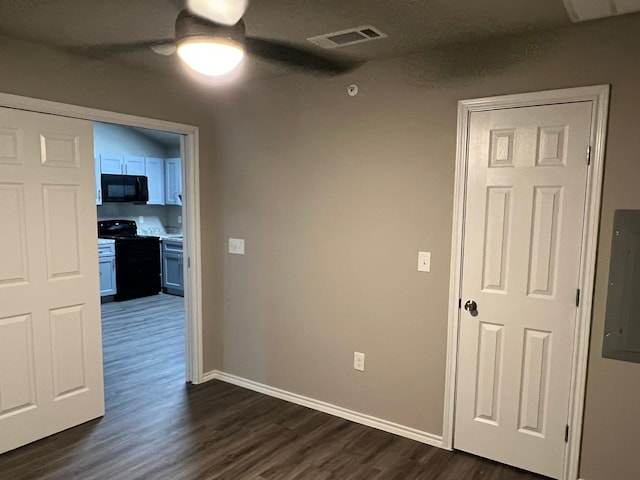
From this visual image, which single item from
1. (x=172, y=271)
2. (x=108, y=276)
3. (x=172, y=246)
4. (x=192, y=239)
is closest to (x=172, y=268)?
(x=172, y=271)

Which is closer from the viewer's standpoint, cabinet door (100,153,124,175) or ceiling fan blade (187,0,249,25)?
ceiling fan blade (187,0,249,25)

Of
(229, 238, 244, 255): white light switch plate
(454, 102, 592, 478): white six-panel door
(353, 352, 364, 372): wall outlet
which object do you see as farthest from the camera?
(229, 238, 244, 255): white light switch plate

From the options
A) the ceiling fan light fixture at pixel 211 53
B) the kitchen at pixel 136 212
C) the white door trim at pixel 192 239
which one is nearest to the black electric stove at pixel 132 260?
the kitchen at pixel 136 212

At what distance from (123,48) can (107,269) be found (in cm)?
453

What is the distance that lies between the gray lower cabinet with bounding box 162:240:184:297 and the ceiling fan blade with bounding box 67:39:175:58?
4454mm

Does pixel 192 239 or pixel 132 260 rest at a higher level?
pixel 192 239

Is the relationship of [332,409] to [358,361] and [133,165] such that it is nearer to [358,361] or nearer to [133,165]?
[358,361]

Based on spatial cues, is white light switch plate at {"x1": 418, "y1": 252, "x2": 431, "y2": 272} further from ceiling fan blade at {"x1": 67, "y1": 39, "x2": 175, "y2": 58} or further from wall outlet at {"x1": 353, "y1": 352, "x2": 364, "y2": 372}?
ceiling fan blade at {"x1": 67, "y1": 39, "x2": 175, "y2": 58}

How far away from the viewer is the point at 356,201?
3.17m

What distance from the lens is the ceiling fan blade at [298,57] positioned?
8.90ft

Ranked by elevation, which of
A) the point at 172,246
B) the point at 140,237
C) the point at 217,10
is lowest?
the point at 172,246

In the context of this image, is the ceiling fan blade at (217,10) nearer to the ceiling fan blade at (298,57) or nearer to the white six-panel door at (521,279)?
the ceiling fan blade at (298,57)

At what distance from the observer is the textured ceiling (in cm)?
213

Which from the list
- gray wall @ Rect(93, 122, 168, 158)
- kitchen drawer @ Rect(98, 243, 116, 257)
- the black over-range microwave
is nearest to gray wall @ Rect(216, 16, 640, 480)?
kitchen drawer @ Rect(98, 243, 116, 257)
